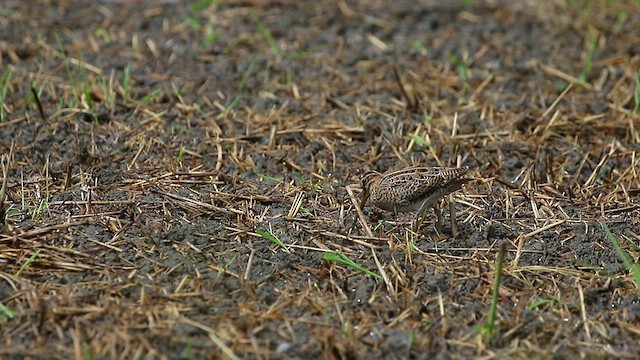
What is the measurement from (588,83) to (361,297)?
2953 mm

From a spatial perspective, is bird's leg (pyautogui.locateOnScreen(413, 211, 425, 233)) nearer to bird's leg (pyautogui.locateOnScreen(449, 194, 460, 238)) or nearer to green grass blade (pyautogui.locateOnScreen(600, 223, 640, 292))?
bird's leg (pyautogui.locateOnScreen(449, 194, 460, 238))

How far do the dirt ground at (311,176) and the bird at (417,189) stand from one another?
126 mm

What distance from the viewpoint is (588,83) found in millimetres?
→ 6117

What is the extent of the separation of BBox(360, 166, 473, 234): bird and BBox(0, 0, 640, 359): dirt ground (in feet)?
0.41

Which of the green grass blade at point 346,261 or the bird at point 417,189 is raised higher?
the bird at point 417,189

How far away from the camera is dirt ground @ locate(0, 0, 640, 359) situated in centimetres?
357

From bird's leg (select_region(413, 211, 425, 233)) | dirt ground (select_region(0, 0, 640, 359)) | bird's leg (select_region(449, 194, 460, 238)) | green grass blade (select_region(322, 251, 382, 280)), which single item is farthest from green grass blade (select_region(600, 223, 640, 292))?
green grass blade (select_region(322, 251, 382, 280))

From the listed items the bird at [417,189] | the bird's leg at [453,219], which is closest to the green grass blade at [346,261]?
the bird at [417,189]

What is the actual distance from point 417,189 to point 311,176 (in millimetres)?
828

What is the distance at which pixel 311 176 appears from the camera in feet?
15.9

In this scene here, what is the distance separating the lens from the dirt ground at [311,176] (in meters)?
3.57

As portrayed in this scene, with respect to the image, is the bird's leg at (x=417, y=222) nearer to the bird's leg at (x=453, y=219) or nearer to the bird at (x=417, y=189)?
the bird at (x=417, y=189)

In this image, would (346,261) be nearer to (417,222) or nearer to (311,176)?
(417,222)

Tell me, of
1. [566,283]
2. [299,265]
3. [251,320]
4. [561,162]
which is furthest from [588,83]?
[251,320]
